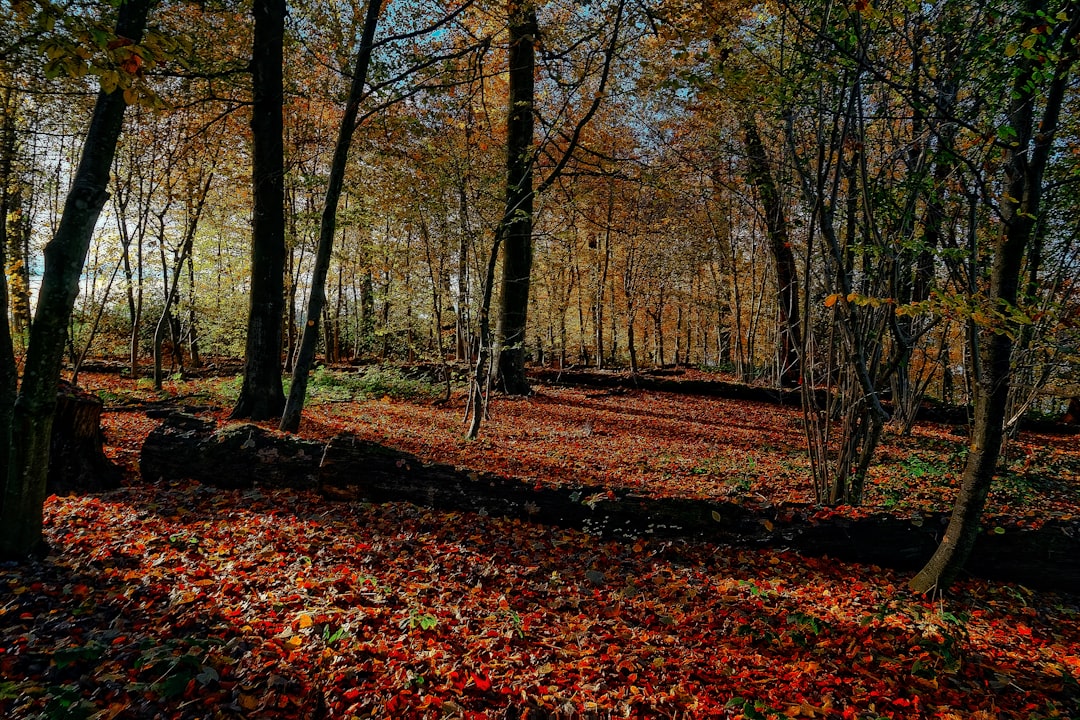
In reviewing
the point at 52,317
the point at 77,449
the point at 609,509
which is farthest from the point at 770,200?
the point at 77,449

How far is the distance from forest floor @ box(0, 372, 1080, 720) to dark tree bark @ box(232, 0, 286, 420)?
2.31 metres

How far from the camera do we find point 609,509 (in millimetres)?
5230

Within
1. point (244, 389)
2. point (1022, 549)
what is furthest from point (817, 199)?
point (244, 389)

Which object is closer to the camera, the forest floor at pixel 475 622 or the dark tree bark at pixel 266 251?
the forest floor at pixel 475 622

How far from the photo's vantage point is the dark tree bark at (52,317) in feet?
10.8

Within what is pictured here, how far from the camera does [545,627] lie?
12.0 ft

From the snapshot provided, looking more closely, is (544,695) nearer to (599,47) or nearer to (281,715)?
(281,715)

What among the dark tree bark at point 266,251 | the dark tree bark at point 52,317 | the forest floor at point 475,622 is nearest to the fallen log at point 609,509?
the forest floor at point 475,622

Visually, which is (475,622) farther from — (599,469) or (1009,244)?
(1009,244)

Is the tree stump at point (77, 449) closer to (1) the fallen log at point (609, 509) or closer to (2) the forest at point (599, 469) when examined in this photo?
(2) the forest at point (599, 469)

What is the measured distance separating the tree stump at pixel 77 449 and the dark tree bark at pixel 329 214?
221 cm

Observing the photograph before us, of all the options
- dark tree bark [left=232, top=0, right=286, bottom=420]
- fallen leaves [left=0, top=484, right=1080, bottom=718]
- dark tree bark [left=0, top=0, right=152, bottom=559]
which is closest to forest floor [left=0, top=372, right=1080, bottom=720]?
fallen leaves [left=0, top=484, right=1080, bottom=718]

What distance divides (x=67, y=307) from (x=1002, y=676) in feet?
22.3

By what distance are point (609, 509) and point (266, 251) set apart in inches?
272
